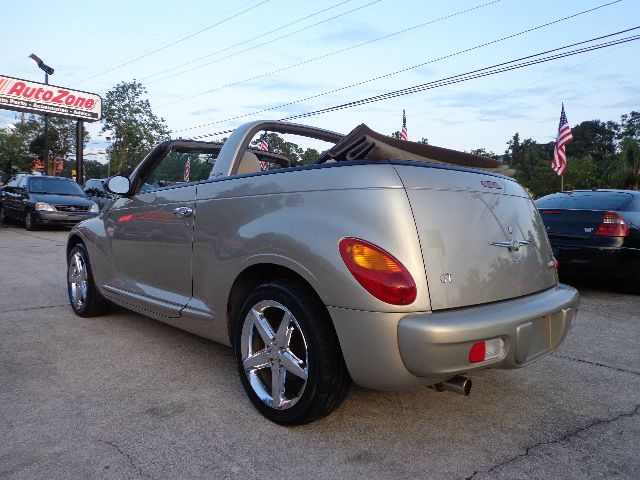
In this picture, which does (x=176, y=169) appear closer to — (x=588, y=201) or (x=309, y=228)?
(x=309, y=228)

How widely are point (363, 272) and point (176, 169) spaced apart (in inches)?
88.5

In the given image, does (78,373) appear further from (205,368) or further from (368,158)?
(368,158)

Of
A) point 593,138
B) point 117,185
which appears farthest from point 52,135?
point 593,138

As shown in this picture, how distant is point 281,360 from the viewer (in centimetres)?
261

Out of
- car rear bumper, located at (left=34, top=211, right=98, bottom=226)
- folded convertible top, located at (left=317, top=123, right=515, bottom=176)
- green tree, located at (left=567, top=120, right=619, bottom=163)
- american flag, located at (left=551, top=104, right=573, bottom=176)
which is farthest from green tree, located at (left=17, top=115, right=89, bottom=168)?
green tree, located at (left=567, top=120, right=619, bottom=163)

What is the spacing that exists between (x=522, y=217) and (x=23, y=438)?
275 centimetres

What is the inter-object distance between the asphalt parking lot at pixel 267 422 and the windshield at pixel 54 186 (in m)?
12.9

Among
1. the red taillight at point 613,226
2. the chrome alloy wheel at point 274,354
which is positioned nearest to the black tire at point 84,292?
the chrome alloy wheel at point 274,354

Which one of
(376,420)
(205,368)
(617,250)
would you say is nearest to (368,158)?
(376,420)

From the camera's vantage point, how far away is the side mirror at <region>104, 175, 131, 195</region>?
3.94m

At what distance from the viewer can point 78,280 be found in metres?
4.88

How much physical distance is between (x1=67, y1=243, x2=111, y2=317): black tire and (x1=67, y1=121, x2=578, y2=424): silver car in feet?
5.36

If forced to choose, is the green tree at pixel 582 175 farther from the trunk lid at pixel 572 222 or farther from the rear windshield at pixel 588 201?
the trunk lid at pixel 572 222

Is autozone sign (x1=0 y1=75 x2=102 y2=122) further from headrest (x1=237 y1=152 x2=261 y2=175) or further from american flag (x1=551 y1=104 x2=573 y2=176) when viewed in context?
headrest (x1=237 y1=152 x2=261 y2=175)
